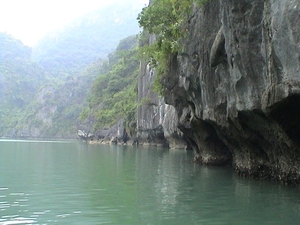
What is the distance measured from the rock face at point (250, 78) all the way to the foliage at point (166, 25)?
0.47 m

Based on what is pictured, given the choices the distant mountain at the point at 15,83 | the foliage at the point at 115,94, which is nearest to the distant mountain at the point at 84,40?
the distant mountain at the point at 15,83

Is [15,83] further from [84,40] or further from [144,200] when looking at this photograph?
[144,200]

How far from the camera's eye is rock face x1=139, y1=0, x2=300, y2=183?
865 centimetres

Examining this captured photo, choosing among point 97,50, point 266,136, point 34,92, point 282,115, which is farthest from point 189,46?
point 97,50

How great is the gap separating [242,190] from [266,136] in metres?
2.15

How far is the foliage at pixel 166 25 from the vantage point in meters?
16.2

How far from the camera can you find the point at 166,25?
17469 mm

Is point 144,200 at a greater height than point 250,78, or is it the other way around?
point 250,78

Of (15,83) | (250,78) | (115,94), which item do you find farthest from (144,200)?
(15,83)

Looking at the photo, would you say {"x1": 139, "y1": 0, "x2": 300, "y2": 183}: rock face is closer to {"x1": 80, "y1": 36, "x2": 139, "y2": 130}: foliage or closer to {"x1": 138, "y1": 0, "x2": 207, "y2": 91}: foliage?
{"x1": 138, "y1": 0, "x2": 207, "y2": 91}: foliage

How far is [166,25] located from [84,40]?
163949 millimetres

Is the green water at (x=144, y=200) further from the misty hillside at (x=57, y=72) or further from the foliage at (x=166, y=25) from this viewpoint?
the misty hillside at (x=57, y=72)

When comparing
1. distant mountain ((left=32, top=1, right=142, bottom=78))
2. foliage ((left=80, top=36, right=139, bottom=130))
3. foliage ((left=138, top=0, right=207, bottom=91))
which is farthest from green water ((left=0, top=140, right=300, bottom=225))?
distant mountain ((left=32, top=1, right=142, bottom=78))

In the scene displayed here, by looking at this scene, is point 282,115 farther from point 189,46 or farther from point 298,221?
point 189,46
